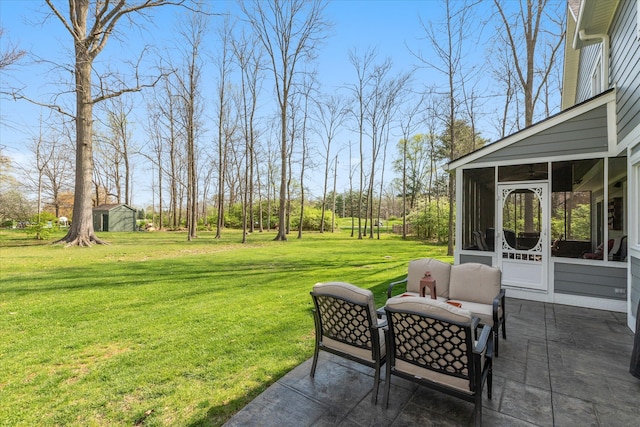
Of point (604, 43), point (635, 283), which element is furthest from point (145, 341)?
point (604, 43)

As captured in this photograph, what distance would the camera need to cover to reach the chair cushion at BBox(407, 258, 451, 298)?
3.68 metres

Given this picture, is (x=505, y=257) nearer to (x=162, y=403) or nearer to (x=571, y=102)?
(x=162, y=403)

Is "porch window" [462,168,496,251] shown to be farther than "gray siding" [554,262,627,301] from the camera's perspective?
Yes

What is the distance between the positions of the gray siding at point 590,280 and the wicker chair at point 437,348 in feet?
12.8

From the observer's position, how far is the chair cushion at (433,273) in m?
3.68

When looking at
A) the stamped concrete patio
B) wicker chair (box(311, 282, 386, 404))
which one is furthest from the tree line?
wicker chair (box(311, 282, 386, 404))

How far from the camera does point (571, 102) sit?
36.7ft

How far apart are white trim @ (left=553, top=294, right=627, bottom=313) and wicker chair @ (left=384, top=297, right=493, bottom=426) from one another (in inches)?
152

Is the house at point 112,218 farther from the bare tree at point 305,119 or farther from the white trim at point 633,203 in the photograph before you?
the white trim at point 633,203

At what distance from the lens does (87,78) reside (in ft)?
39.0

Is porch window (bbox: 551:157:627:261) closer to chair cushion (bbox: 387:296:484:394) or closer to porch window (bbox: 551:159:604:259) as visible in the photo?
porch window (bbox: 551:159:604:259)

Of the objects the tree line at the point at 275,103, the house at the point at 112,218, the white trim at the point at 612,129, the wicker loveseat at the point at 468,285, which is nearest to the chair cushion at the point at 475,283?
the wicker loveseat at the point at 468,285

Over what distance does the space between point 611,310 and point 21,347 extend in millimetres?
7891

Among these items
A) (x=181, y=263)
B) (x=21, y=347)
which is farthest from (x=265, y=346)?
(x=181, y=263)
